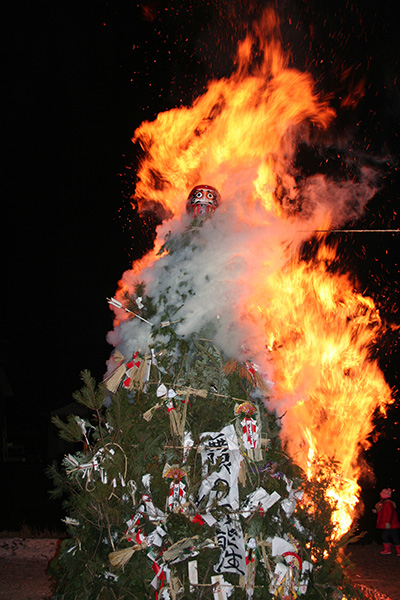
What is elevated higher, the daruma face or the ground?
the daruma face

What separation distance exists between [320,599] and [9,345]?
2060cm

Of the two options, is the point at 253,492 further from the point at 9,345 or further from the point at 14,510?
the point at 9,345

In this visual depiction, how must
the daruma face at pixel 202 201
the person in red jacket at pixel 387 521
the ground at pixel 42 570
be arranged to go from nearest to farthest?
the daruma face at pixel 202 201 < the ground at pixel 42 570 < the person in red jacket at pixel 387 521

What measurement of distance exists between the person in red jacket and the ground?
0.79ft

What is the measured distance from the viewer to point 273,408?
4.64 metres

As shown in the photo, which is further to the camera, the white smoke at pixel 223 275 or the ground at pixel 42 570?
the ground at pixel 42 570

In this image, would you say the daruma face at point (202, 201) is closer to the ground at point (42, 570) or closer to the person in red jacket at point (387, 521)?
the ground at point (42, 570)

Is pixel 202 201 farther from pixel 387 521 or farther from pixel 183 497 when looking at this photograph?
pixel 387 521

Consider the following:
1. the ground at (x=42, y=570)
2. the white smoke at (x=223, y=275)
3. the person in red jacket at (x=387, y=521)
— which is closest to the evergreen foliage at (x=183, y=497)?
the white smoke at (x=223, y=275)

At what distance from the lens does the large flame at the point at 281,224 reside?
495 cm

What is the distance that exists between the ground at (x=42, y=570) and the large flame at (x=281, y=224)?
1.92 m

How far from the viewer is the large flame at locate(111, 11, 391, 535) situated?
495 centimetres

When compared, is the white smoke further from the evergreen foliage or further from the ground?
the ground

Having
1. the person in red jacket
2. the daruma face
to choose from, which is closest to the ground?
the person in red jacket
